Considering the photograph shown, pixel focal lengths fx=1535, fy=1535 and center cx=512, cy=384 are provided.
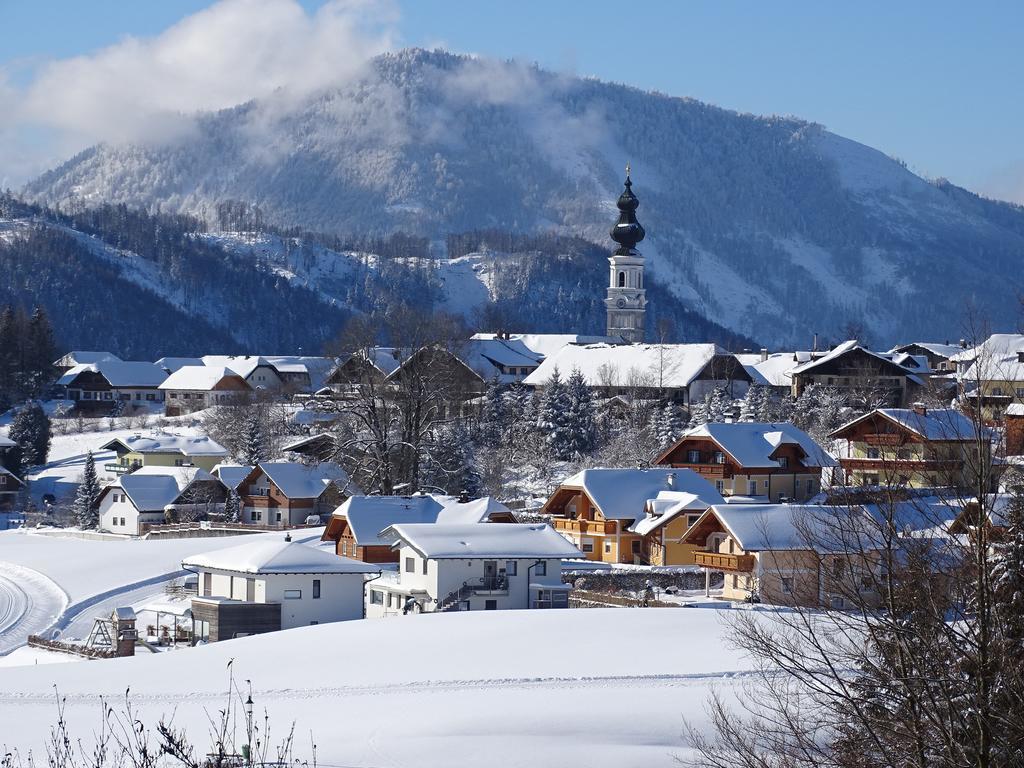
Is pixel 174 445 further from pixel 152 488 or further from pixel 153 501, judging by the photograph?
A: pixel 153 501

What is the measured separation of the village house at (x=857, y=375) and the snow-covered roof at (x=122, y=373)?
48101 millimetres

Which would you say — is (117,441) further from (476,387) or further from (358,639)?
(358,639)

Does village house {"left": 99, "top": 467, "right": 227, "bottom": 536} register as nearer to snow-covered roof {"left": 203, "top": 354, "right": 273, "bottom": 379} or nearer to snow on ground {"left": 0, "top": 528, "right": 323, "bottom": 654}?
snow on ground {"left": 0, "top": 528, "right": 323, "bottom": 654}

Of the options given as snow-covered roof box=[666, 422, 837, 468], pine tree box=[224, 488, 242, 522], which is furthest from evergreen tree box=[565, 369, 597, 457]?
pine tree box=[224, 488, 242, 522]

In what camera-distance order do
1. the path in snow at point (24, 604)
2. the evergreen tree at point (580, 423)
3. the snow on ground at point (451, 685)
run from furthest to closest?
the evergreen tree at point (580, 423), the path in snow at point (24, 604), the snow on ground at point (451, 685)

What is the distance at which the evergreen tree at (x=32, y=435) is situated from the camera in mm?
75188

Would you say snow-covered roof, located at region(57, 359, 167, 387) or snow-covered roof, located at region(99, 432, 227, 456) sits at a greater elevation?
snow-covered roof, located at region(57, 359, 167, 387)

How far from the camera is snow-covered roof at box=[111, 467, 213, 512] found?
2375 inches

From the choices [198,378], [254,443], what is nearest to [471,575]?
[254,443]

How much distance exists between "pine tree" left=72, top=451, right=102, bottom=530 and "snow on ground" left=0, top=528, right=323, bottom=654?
5.99 m

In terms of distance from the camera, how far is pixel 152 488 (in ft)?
201

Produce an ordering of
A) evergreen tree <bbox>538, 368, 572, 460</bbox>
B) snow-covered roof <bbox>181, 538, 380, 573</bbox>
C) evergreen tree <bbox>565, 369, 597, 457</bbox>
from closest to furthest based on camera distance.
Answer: snow-covered roof <bbox>181, 538, 380, 573</bbox> → evergreen tree <bbox>538, 368, 572, 460</bbox> → evergreen tree <bbox>565, 369, 597, 457</bbox>

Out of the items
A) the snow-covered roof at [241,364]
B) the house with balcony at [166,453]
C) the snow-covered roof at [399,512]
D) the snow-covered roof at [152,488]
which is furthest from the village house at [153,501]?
the snow-covered roof at [241,364]

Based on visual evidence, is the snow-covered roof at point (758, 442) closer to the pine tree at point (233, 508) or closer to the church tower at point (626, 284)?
the pine tree at point (233, 508)
